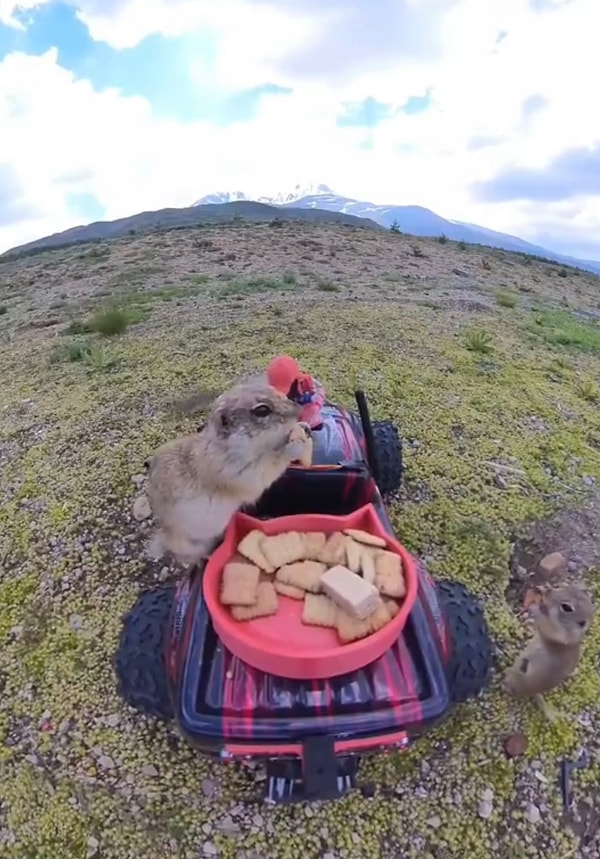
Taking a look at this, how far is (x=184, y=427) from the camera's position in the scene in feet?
13.8

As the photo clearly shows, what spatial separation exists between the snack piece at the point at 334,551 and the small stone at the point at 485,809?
4.00 ft

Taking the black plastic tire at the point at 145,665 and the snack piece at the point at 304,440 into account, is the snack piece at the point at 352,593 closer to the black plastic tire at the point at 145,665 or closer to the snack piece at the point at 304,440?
the snack piece at the point at 304,440

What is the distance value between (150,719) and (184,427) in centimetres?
210

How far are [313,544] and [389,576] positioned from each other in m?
0.25

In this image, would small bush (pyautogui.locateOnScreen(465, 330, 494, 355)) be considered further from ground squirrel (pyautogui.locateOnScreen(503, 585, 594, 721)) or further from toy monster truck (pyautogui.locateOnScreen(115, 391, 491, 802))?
toy monster truck (pyautogui.locateOnScreen(115, 391, 491, 802))

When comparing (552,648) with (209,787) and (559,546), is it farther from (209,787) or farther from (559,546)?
(209,787)

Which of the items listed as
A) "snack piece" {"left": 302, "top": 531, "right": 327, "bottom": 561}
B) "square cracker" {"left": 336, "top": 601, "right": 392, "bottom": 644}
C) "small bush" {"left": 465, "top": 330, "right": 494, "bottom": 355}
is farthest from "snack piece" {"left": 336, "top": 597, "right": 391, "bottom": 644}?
"small bush" {"left": 465, "top": 330, "right": 494, "bottom": 355}

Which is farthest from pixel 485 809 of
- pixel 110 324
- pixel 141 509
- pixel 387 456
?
pixel 110 324

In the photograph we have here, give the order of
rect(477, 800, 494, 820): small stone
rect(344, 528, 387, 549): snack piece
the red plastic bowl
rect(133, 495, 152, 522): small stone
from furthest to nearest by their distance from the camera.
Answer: rect(133, 495, 152, 522): small stone, rect(477, 800, 494, 820): small stone, rect(344, 528, 387, 549): snack piece, the red plastic bowl

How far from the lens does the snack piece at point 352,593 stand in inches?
64.1

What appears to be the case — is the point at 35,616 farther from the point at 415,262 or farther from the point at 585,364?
the point at 415,262

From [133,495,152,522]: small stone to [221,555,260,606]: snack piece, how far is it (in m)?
1.67

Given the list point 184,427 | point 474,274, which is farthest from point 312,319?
point 474,274

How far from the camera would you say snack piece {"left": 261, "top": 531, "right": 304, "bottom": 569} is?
1.80m
